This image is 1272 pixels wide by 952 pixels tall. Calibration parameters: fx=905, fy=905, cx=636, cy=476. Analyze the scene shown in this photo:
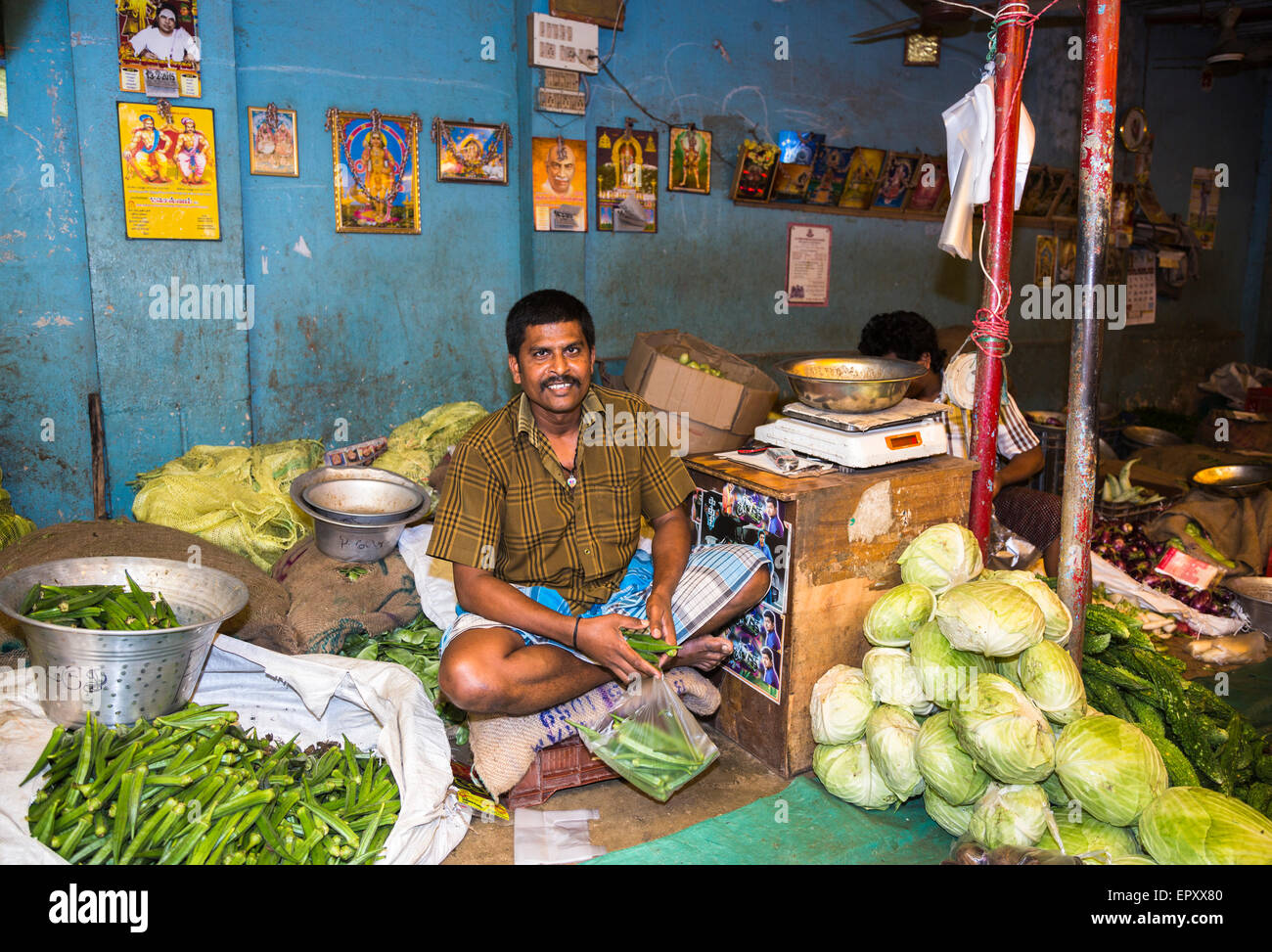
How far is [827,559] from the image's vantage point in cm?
323

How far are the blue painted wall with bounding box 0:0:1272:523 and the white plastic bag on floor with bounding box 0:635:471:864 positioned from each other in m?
2.24

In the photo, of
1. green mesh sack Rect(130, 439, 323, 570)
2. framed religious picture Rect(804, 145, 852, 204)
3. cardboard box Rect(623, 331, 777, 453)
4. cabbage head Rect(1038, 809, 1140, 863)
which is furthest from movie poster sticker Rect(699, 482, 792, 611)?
framed religious picture Rect(804, 145, 852, 204)

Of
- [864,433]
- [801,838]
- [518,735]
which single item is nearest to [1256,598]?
[864,433]

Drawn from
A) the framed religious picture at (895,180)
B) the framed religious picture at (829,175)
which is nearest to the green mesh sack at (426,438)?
the framed religious picture at (829,175)

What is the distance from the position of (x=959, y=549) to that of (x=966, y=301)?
577 centimetres

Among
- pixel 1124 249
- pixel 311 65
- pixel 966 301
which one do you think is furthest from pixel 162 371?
pixel 1124 249

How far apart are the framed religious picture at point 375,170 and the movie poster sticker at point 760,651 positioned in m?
3.51

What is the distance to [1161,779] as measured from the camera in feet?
8.63

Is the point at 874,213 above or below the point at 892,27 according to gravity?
below

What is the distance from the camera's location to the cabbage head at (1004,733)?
263 centimetres

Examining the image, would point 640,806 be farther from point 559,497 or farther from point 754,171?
point 754,171

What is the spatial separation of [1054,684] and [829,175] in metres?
5.26

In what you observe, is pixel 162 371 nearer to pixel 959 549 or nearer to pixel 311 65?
pixel 311 65

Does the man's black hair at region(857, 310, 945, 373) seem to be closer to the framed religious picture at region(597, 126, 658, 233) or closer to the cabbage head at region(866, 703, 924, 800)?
the framed religious picture at region(597, 126, 658, 233)
